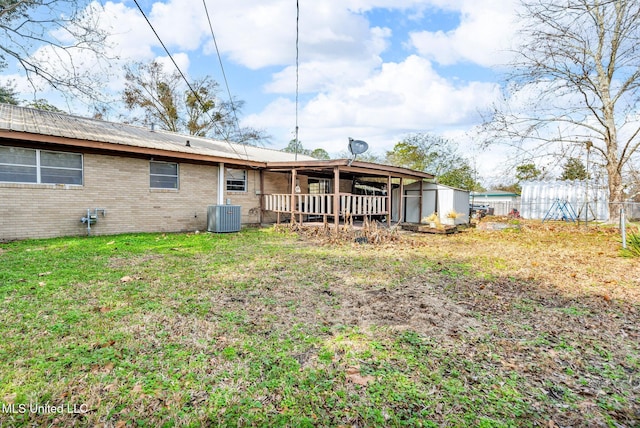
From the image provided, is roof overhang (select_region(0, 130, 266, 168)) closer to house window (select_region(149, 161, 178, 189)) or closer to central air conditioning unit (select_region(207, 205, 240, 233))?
house window (select_region(149, 161, 178, 189))

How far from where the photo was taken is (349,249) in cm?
855

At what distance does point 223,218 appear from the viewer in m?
11.2

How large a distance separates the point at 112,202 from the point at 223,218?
3.43 metres

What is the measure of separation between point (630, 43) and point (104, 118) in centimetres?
2242

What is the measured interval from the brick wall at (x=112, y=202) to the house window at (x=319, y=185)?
492 cm

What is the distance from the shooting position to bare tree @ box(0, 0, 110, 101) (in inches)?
432

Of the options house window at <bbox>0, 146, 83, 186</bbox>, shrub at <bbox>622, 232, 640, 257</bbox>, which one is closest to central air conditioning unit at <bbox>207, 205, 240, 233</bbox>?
house window at <bbox>0, 146, 83, 186</bbox>

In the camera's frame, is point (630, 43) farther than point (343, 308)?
Yes

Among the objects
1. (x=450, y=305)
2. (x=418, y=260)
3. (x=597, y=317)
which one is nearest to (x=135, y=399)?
(x=450, y=305)

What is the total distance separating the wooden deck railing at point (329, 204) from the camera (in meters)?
11.5

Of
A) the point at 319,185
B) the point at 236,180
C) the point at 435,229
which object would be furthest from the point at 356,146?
the point at 319,185

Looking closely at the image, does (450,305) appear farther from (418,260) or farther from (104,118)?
(104,118)

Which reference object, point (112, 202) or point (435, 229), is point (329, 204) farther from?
point (112, 202)

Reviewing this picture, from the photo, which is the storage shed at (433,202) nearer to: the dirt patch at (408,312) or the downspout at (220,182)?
the downspout at (220,182)
